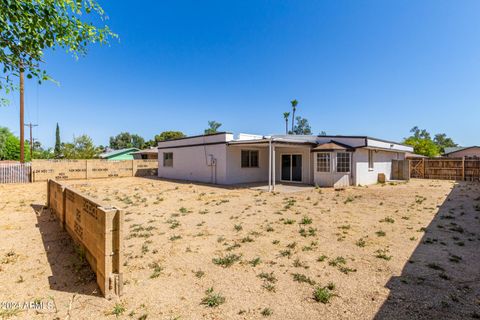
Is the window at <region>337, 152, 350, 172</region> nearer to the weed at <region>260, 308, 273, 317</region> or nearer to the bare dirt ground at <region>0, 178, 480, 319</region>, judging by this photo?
the bare dirt ground at <region>0, 178, 480, 319</region>

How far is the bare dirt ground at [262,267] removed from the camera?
291 cm

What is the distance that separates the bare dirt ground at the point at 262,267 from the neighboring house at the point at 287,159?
6.72m

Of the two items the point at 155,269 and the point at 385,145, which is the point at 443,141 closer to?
the point at 385,145

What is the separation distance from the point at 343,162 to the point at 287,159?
369cm

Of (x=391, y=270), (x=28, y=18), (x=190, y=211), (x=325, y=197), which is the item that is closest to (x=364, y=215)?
(x=325, y=197)

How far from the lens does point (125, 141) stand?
71125mm

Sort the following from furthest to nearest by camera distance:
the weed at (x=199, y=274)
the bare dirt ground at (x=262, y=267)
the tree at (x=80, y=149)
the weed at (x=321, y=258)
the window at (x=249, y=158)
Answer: the tree at (x=80, y=149), the window at (x=249, y=158), the weed at (x=321, y=258), the weed at (x=199, y=274), the bare dirt ground at (x=262, y=267)

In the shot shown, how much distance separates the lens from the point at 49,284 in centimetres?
349

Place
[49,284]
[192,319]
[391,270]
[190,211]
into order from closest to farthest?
[192,319]
[49,284]
[391,270]
[190,211]

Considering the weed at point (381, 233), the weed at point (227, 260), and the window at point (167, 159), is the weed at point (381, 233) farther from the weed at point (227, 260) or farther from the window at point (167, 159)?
the window at point (167, 159)

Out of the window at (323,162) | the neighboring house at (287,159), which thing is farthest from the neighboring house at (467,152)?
the window at (323,162)

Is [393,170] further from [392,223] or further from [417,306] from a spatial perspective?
[417,306]

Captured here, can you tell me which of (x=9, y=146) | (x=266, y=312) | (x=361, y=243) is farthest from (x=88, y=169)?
(x=9, y=146)

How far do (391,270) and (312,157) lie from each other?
39.4 ft
